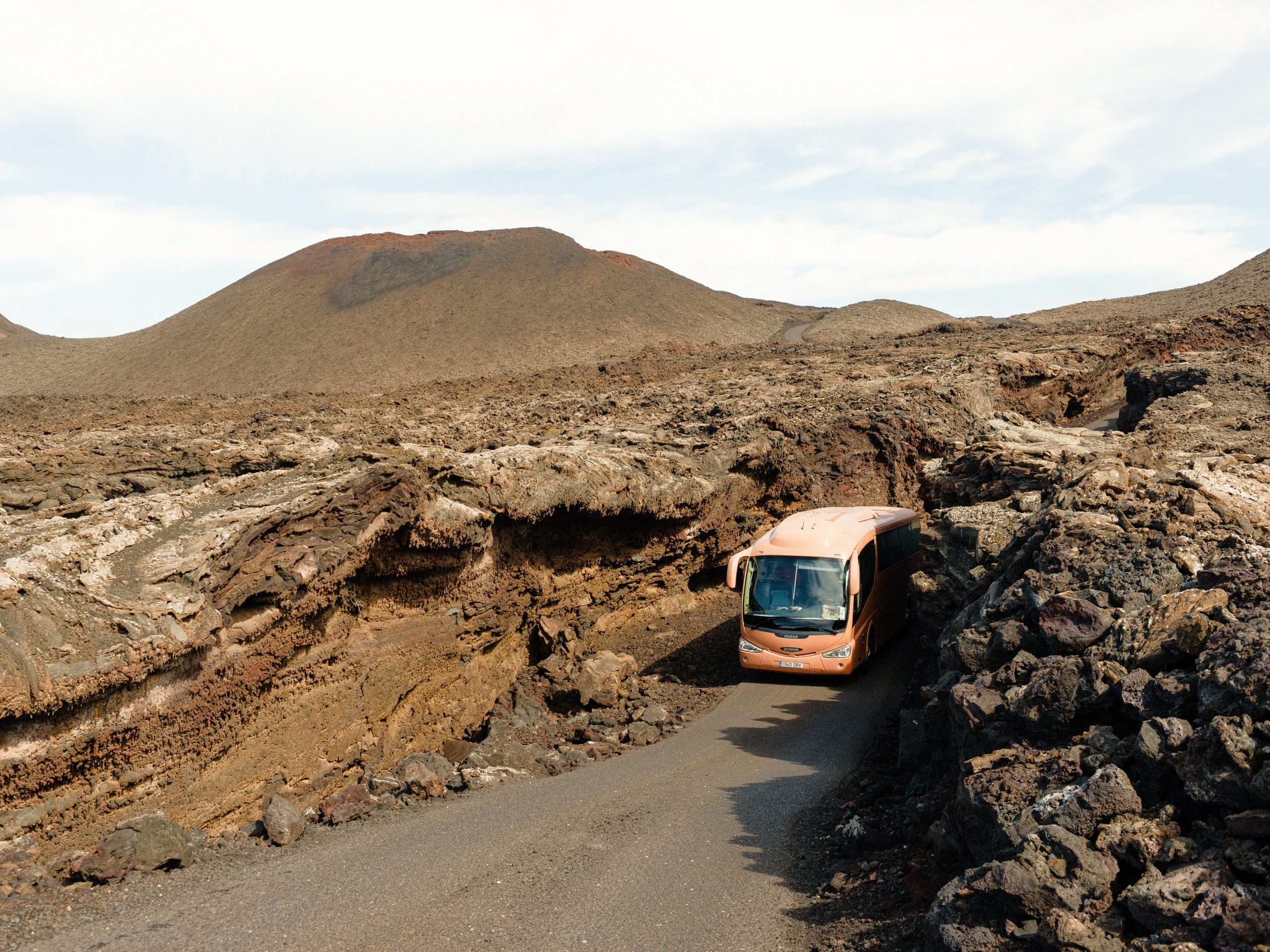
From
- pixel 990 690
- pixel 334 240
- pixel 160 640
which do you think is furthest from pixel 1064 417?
pixel 334 240

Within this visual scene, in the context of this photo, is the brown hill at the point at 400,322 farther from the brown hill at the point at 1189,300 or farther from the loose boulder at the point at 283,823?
the loose boulder at the point at 283,823

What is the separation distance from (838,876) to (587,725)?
701 centimetres

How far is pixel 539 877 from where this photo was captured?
7508 millimetres

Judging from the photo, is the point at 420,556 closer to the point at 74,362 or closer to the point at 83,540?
the point at 83,540

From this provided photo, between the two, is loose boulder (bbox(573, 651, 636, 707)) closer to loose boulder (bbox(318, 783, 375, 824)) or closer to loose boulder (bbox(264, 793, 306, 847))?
loose boulder (bbox(318, 783, 375, 824))

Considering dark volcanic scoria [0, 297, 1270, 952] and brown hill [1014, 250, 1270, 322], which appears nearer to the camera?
dark volcanic scoria [0, 297, 1270, 952]

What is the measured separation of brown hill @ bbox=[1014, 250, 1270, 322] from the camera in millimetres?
51750

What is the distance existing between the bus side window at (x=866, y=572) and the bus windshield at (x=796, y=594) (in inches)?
15.1

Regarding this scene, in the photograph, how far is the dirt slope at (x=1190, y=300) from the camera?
170ft

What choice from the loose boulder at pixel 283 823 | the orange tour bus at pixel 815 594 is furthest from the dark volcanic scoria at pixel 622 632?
the orange tour bus at pixel 815 594

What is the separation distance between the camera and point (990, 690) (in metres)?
7.27

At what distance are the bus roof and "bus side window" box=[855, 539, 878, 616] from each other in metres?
0.25

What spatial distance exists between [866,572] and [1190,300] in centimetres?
5424

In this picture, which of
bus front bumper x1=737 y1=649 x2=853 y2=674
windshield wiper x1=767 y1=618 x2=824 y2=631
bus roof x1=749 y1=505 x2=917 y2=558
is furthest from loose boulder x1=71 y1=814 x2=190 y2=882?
bus roof x1=749 y1=505 x2=917 y2=558
